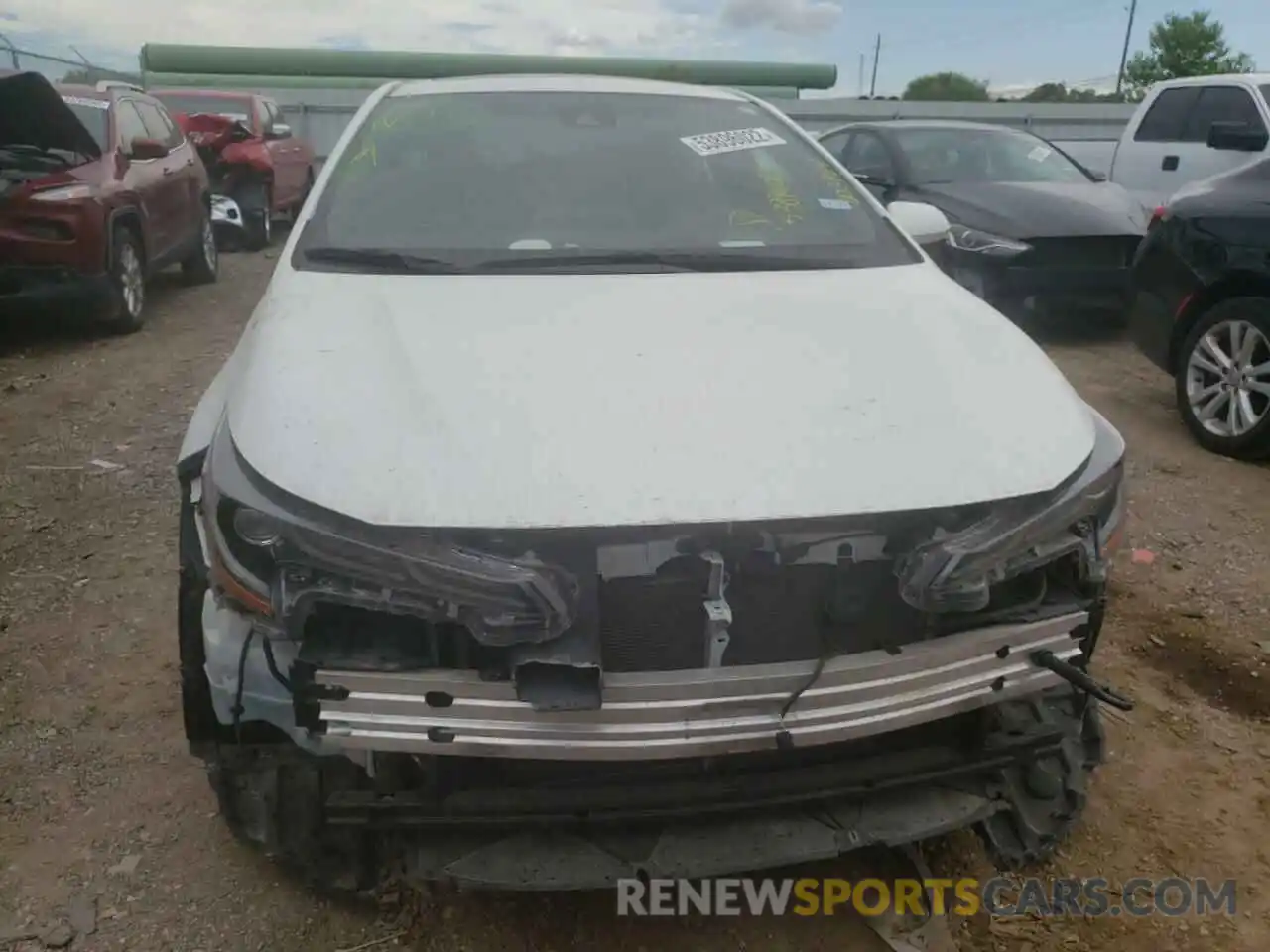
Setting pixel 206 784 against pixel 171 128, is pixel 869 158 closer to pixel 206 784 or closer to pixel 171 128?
pixel 171 128

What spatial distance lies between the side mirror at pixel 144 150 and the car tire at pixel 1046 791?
7.27 m

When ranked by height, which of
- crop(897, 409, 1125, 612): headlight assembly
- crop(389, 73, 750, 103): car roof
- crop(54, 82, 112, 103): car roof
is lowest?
crop(54, 82, 112, 103): car roof

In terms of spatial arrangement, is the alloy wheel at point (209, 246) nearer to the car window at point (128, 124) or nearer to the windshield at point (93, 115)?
the car window at point (128, 124)

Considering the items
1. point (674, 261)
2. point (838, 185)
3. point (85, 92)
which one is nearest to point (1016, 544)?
point (674, 261)

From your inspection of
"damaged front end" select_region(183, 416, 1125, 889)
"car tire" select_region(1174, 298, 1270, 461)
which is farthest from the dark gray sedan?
"damaged front end" select_region(183, 416, 1125, 889)

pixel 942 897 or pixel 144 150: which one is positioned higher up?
pixel 144 150

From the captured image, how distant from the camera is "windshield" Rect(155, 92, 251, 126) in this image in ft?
41.3

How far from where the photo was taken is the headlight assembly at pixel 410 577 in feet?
5.81

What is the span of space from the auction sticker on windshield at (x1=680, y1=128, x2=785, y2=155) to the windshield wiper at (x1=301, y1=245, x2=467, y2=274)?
3.23 ft

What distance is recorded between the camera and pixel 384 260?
2715 millimetres

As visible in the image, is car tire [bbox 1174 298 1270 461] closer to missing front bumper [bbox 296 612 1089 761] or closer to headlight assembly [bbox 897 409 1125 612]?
headlight assembly [bbox 897 409 1125 612]

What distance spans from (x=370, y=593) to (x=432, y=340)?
71cm

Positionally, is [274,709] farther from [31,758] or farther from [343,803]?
[31,758]

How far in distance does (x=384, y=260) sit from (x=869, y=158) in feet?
21.4
